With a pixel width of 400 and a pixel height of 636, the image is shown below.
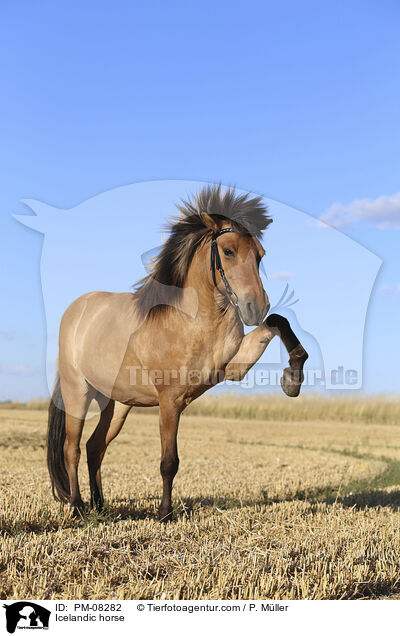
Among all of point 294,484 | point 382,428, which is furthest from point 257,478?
point 382,428

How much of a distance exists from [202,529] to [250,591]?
1.74 m

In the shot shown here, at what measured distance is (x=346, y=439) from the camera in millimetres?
16406

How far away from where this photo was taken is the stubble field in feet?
13.1

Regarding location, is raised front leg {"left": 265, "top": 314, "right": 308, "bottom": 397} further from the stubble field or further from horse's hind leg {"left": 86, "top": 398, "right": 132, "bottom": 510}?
horse's hind leg {"left": 86, "top": 398, "right": 132, "bottom": 510}

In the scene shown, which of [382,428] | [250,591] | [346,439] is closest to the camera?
[250,591]

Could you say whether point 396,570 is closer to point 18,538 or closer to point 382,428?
point 18,538

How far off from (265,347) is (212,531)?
192cm

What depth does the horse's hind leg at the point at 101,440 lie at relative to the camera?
6.31 meters

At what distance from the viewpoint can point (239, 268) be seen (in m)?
4.84

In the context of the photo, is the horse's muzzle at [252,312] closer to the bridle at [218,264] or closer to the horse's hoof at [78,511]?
the bridle at [218,264]

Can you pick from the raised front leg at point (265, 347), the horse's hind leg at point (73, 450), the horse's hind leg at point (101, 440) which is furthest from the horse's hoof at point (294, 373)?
the horse's hind leg at point (73, 450)

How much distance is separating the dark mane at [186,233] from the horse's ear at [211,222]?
10 centimetres

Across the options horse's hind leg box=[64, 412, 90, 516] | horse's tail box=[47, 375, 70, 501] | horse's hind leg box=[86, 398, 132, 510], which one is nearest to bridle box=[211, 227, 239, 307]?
horse's hind leg box=[86, 398, 132, 510]

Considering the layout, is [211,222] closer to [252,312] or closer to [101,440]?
[252,312]
